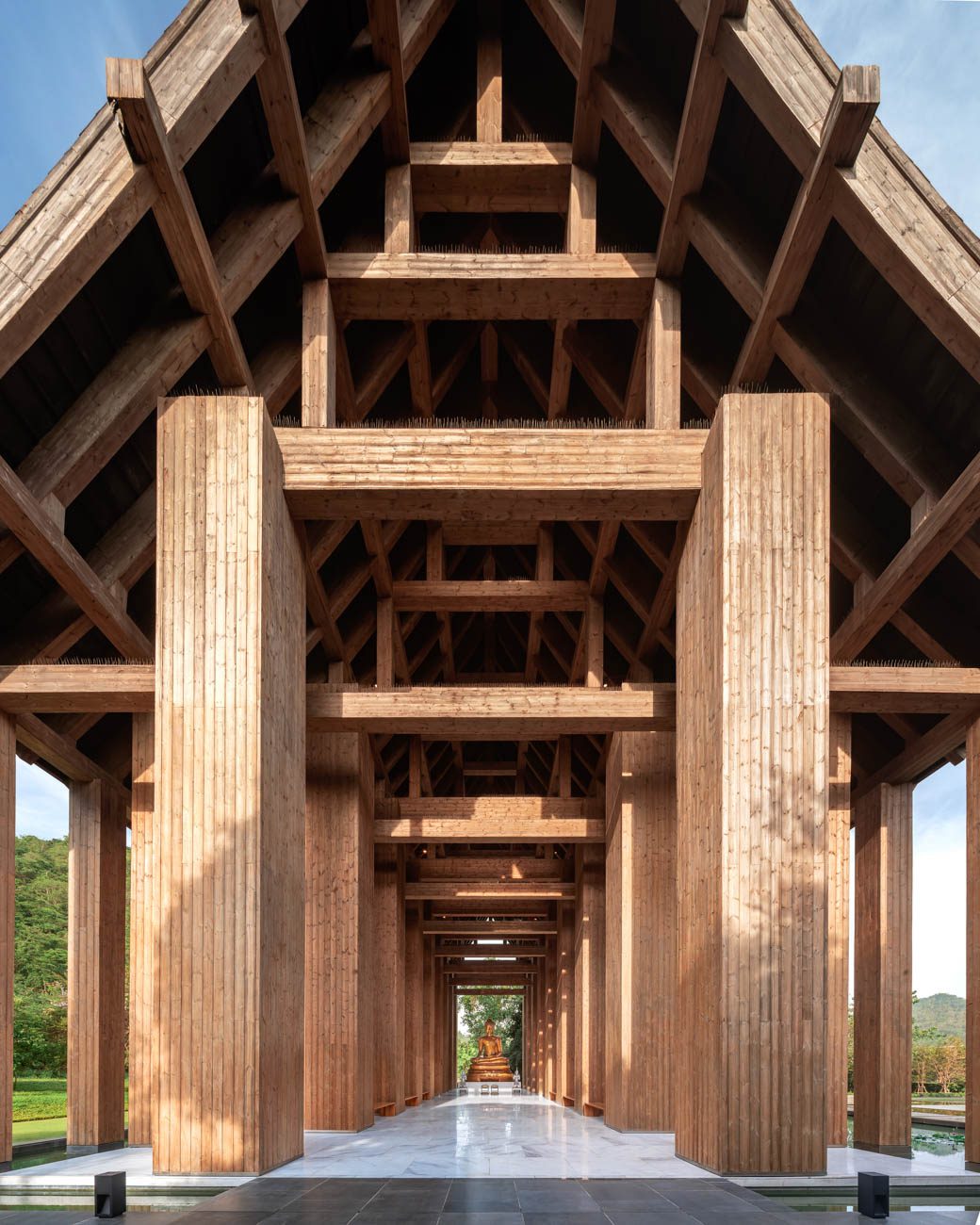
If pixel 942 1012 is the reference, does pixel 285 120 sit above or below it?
above

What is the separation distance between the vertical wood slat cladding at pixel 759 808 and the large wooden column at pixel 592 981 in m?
8.69

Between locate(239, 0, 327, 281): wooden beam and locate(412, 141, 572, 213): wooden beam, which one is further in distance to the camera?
locate(412, 141, 572, 213): wooden beam

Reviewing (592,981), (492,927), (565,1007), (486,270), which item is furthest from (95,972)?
(492,927)

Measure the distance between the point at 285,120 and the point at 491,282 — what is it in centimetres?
283

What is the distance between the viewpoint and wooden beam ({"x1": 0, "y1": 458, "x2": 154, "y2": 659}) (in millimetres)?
9609

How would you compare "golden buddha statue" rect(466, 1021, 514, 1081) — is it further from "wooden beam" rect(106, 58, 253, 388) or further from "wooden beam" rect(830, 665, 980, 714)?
"wooden beam" rect(106, 58, 253, 388)

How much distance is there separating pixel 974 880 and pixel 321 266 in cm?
932

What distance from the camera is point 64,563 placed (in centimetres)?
1070

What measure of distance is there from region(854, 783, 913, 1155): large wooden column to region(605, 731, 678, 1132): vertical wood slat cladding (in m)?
2.64

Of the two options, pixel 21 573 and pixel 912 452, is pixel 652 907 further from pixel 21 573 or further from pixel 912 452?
pixel 21 573

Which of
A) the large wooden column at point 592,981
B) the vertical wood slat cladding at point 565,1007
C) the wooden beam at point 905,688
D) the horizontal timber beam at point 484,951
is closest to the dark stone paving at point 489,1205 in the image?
the wooden beam at point 905,688

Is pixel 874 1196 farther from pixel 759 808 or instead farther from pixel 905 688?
pixel 905 688

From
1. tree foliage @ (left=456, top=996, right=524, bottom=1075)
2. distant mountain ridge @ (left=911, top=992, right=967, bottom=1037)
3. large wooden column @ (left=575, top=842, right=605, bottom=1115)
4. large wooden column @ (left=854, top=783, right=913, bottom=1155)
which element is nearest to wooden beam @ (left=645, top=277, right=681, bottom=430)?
large wooden column @ (left=854, top=783, right=913, bottom=1155)

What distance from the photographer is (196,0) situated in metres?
9.01
